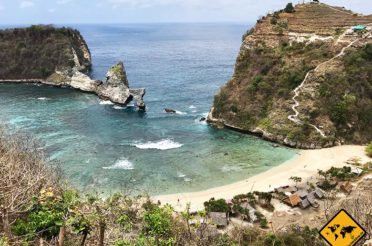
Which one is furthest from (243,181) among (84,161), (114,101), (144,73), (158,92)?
(144,73)

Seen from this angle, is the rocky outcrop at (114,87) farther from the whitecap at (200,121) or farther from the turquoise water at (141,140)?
the whitecap at (200,121)

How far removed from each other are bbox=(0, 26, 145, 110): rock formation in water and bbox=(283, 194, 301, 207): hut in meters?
62.2

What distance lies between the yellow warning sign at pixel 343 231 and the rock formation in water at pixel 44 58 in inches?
3598

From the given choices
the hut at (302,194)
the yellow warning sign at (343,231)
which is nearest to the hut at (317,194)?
the hut at (302,194)

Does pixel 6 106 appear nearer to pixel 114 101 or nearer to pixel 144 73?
pixel 114 101

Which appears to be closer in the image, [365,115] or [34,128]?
[365,115]

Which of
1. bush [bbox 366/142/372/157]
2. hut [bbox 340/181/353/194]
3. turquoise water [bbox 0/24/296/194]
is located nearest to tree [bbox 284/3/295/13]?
turquoise water [bbox 0/24/296/194]

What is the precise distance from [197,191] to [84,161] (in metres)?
18.0

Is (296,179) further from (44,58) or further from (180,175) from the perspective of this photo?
(44,58)

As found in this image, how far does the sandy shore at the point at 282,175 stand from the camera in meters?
49.3

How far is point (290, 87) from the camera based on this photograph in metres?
76.0

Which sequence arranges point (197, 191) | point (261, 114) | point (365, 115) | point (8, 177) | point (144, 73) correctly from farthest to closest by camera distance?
point (144, 73) < point (261, 114) < point (365, 115) < point (197, 191) < point (8, 177)

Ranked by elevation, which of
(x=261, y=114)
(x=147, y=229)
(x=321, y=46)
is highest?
(x=321, y=46)

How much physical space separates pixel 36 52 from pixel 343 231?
12439 centimetres
